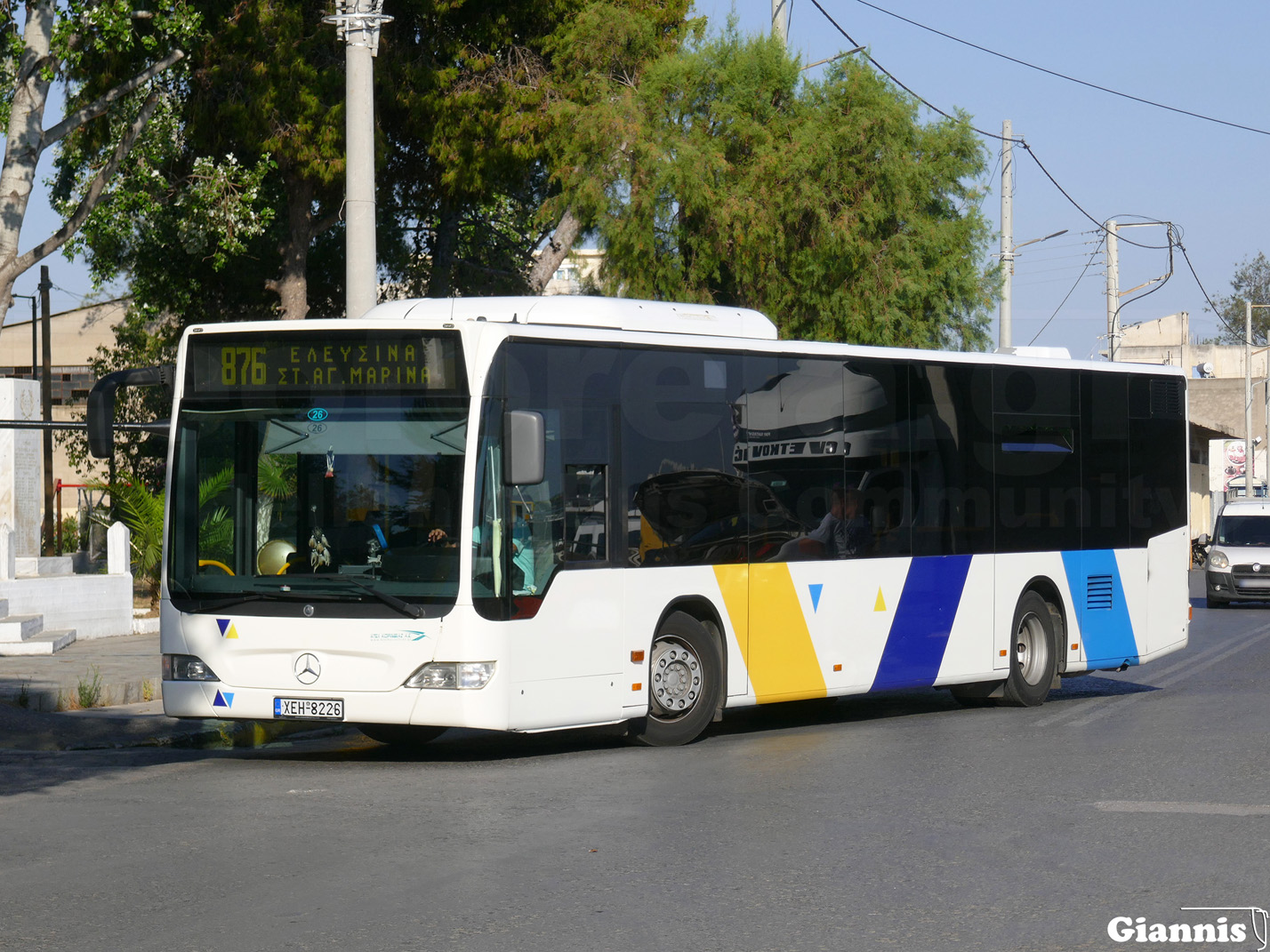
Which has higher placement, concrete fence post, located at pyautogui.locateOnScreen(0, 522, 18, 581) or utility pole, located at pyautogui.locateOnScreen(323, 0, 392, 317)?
utility pole, located at pyautogui.locateOnScreen(323, 0, 392, 317)

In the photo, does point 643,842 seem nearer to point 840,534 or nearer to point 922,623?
point 840,534

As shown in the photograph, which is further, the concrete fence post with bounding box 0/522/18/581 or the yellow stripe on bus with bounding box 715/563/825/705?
the concrete fence post with bounding box 0/522/18/581

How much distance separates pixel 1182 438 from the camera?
1694cm

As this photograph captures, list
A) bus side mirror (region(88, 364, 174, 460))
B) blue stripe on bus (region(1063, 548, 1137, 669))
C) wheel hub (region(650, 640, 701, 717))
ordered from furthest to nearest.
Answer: blue stripe on bus (region(1063, 548, 1137, 669)) < wheel hub (region(650, 640, 701, 717)) < bus side mirror (region(88, 364, 174, 460))

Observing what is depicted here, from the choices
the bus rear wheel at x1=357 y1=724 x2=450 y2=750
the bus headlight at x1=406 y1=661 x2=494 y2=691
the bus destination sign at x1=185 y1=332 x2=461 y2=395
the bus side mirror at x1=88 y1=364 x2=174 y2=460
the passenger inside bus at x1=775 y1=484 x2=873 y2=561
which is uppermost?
the bus destination sign at x1=185 y1=332 x2=461 y2=395

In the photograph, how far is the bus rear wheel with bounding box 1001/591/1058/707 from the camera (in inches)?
593

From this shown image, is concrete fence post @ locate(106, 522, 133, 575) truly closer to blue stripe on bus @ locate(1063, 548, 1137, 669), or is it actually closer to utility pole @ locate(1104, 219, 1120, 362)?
blue stripe on bus @ locate(1063, 548, 1137, 669)

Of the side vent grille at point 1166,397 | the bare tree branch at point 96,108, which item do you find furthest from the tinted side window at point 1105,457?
the bare tree branch at point 96,108

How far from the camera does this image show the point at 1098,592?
15859 mm

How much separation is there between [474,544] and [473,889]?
3742mm

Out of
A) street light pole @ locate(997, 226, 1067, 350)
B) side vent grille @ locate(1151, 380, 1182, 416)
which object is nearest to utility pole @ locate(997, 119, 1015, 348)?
street light pole @ locate(997, 226, 1067, 350)

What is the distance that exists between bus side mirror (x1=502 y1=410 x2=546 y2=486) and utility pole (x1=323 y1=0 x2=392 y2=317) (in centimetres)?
522

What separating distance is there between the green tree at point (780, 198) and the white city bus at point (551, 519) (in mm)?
11702

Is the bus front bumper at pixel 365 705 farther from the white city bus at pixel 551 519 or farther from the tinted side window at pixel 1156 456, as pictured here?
the tinted side window at pixel 1156 456
